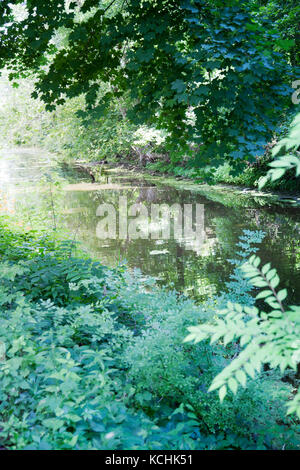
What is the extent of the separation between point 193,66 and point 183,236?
7.14 m

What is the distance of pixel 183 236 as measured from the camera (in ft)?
36.4

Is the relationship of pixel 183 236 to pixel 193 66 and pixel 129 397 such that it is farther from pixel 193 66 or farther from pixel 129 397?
pixel 129 397

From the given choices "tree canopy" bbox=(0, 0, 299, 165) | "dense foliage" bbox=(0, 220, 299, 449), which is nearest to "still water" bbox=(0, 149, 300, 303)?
"tree canopy" bbox=(0, 0, 299, 165)

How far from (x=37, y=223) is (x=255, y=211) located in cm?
794

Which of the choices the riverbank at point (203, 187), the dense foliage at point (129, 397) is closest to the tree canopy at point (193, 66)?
the dense foliage at point (129, 397)

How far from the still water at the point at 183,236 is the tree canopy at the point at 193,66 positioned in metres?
2.72

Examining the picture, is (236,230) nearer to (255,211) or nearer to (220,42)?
(255,211)

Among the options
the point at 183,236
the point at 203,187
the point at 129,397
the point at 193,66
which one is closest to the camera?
the point at 129,397

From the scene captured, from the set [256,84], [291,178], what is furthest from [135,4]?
[291,178]

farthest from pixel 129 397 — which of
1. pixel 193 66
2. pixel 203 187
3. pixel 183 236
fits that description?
pixel 203 187

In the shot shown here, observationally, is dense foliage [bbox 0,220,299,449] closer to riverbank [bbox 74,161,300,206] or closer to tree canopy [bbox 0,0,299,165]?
tree canopy [bbox 0,0,299,165]

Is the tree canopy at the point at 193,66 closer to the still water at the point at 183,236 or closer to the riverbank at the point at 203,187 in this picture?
the still water at the point at 183,236

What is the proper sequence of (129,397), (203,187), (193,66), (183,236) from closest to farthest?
(129,397) < (193,66) < (183,236) < (203,187)

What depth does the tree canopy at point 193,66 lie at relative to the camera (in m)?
4.05
